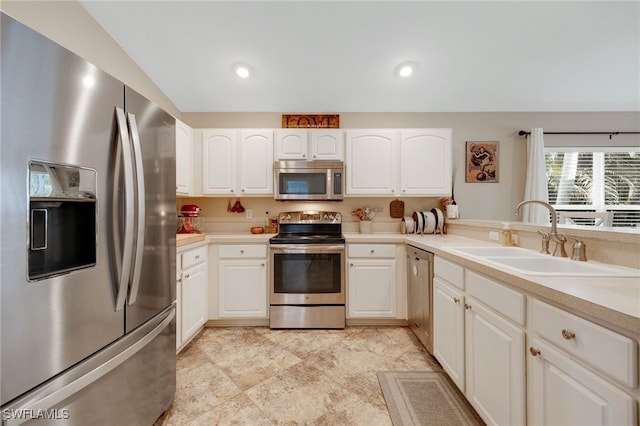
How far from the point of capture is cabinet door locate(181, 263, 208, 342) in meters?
2.13

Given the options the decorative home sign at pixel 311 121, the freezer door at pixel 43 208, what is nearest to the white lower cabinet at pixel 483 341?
the freezer door at pixel 43 208

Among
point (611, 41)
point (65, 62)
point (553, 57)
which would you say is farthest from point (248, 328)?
point (611, 41)

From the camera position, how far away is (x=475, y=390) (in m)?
1.39

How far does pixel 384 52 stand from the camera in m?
2.34

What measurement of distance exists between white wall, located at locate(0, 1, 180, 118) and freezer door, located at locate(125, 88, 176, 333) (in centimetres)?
108

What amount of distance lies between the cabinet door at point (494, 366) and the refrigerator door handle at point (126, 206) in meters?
1.68

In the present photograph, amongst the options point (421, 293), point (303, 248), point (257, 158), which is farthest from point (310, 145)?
point (421, 293)

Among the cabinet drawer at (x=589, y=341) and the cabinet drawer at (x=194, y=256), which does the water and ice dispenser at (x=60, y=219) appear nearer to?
the cabinet drawer at (x=194, y=256)

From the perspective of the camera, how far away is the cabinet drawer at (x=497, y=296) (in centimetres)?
108

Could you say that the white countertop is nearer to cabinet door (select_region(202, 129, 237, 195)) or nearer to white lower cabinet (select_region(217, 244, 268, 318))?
white lower cabinet (select_region(217, 244, 268, 318))

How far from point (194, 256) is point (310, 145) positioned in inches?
64.5

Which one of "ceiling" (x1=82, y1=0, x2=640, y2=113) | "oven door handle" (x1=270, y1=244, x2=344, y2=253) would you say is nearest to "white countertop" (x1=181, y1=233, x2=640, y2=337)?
"oven door handle" (x1=270, y1=244, x2=344, y2=253)

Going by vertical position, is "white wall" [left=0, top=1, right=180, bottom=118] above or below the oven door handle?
above

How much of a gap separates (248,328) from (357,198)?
1.89 meters
